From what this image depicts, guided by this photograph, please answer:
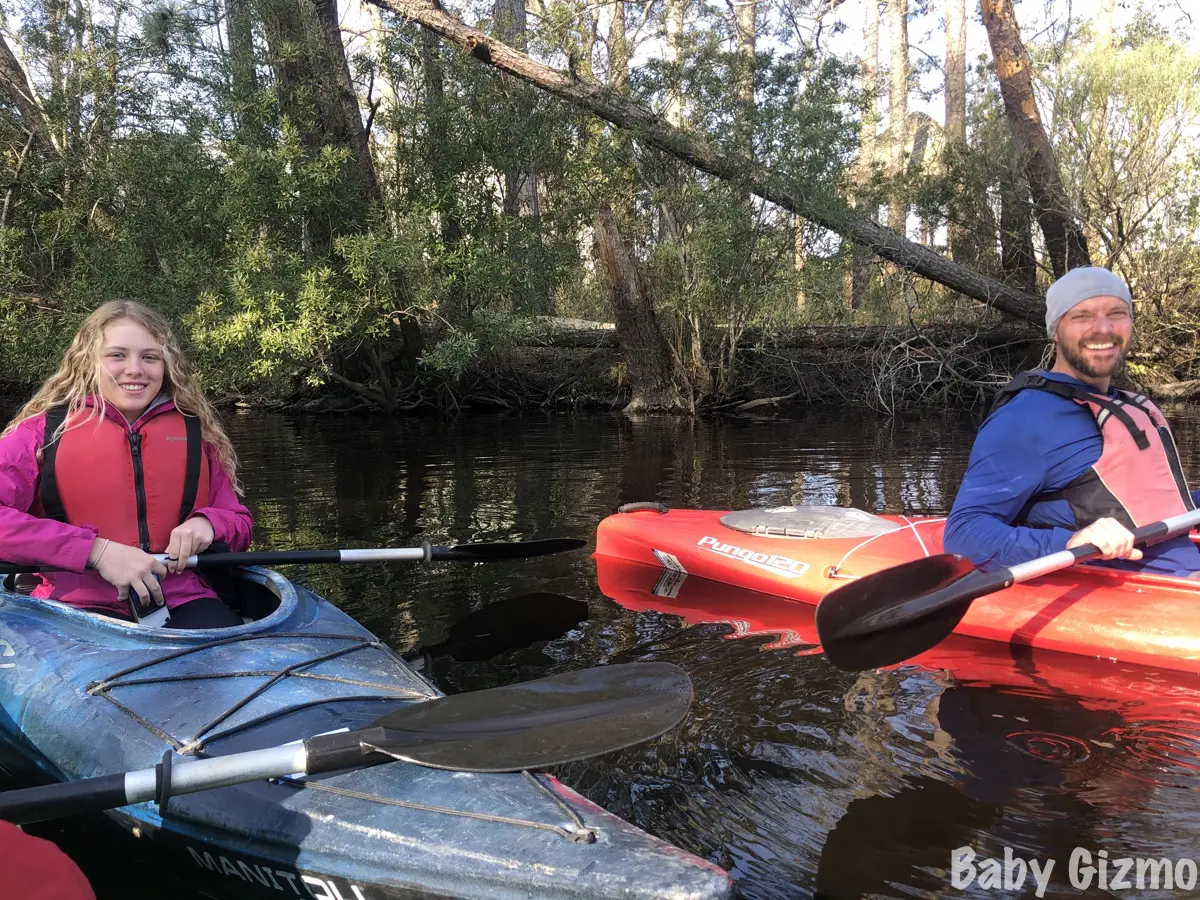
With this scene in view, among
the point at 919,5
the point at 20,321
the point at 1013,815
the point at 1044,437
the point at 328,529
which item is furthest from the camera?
the point at 919,5

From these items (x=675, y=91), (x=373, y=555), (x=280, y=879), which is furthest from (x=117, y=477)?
(x=675, y=91)

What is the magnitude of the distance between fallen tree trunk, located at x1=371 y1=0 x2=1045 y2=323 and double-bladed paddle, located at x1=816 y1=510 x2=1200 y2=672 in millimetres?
8168

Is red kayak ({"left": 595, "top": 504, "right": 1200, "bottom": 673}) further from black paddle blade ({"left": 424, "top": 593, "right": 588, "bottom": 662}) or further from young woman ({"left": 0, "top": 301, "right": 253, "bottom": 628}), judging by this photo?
young woman ({"left": 0, "top": 301, "right": 253, "bottom": 628})

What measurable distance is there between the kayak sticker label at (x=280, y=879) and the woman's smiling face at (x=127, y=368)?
1491mm

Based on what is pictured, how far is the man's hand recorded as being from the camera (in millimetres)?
2854

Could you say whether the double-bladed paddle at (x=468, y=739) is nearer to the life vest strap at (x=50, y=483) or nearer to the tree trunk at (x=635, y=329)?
the life vest strap at (x=50, y=483)

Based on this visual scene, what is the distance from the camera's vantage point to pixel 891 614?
2809mm

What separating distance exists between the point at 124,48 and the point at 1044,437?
34.6ft

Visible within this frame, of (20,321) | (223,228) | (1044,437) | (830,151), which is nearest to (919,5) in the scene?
(830,151)

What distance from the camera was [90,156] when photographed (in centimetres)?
1030

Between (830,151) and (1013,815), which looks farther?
(830,151)

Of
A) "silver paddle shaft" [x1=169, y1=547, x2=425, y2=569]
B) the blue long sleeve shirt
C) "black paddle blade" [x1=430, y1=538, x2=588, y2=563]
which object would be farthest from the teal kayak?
the blue long sleeve shirt

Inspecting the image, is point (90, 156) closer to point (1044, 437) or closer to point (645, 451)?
point (645, 451)

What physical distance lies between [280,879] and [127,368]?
173 cm
